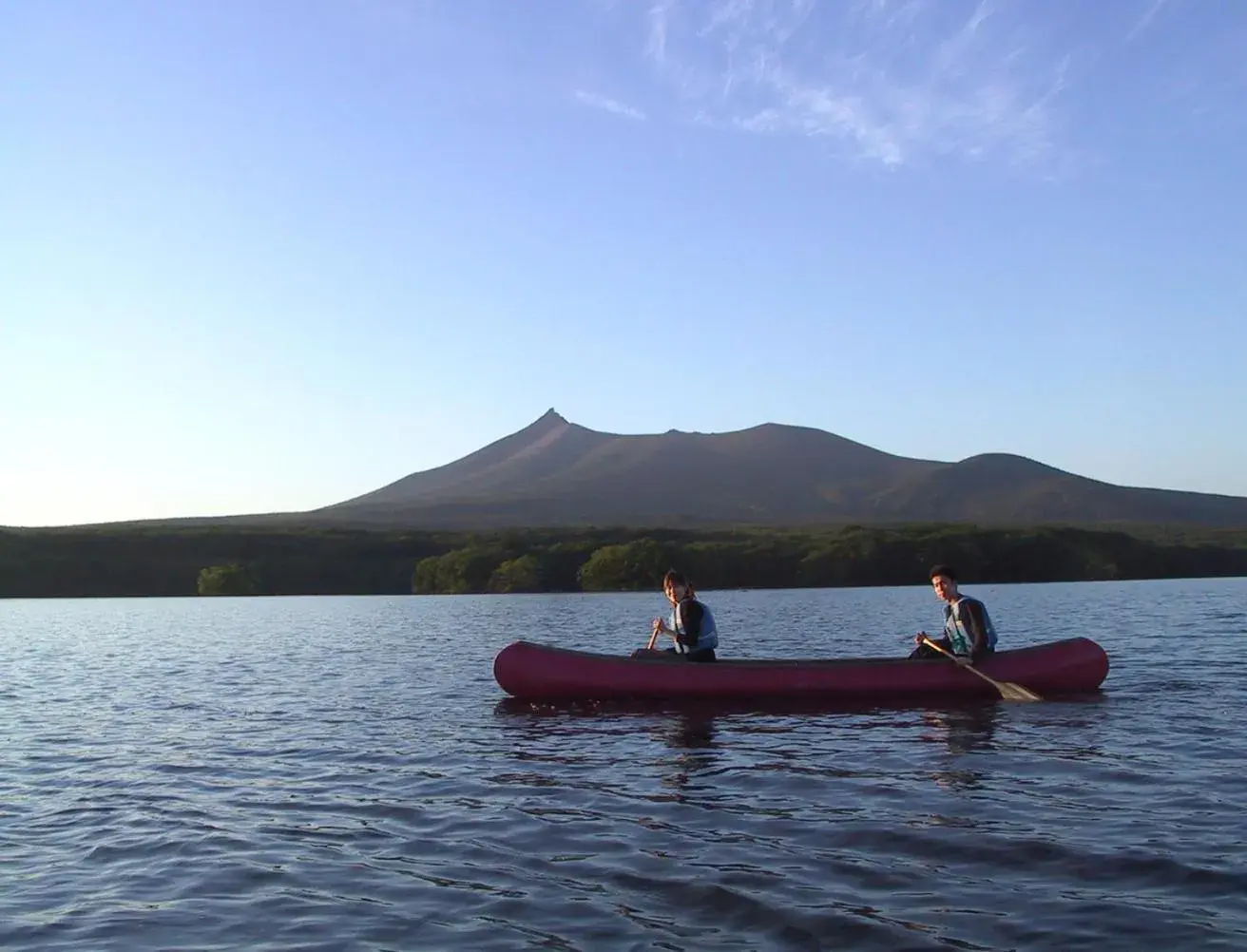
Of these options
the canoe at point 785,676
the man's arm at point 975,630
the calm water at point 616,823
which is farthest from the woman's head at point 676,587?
the man's arm at point 975,630

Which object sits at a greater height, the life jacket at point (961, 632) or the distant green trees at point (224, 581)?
the distant green trees at point (224, 581)

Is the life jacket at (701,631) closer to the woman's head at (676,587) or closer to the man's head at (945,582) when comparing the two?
the woman's head at (676,587)

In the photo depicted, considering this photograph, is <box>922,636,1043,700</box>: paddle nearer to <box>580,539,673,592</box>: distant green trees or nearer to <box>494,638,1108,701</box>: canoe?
<box>494,638,1108,701</box>: canoe

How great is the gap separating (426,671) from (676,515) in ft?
551

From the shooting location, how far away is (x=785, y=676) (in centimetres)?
1931

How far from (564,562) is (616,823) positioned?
92.8 m

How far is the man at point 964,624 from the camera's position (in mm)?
19234

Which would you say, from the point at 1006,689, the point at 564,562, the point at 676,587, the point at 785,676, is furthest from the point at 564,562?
the point at 1006,689

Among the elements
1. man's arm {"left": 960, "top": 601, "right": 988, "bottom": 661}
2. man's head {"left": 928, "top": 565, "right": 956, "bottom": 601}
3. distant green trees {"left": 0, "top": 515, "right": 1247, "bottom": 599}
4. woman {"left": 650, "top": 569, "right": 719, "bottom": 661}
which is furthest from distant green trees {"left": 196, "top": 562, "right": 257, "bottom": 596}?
man's head {"left": 928, "top": 565, "right": 956, "bottom": 601}

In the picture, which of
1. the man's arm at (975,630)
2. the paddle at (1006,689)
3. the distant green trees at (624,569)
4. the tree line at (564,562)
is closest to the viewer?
the paddle at (1006,689)

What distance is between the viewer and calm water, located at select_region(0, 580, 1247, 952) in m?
8.23

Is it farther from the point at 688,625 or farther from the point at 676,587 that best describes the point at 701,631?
the point at 676,587

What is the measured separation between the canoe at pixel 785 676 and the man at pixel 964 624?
217 mm

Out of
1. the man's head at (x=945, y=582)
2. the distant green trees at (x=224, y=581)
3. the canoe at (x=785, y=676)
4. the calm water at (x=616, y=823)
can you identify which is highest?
the distant green trees at (x=224, y=581)
